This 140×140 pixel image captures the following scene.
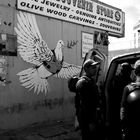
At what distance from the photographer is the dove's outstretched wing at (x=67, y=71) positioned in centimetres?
756

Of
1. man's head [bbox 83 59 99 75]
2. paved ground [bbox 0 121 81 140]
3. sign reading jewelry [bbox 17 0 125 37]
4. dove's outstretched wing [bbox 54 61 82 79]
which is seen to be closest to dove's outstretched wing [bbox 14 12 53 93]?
sign reading jewelry [bbox 17 0 125 37]

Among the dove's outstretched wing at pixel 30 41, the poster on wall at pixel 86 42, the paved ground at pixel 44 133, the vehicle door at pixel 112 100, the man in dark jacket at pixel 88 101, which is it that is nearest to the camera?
the vehicle door at pixel 112 100

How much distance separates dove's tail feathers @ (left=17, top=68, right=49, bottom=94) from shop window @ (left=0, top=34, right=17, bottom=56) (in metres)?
0.62

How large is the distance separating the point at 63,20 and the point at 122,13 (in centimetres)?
365

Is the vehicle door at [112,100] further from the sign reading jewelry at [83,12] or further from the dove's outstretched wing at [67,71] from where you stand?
the dove's outstretched wing at [67,71]

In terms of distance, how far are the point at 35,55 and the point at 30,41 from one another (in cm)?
42

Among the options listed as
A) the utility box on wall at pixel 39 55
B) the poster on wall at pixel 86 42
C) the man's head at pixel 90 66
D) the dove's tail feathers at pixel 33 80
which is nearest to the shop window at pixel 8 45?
the utility box on wall at pixel 39 55

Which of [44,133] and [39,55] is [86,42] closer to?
[39,55]

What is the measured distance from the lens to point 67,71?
25.5 ft

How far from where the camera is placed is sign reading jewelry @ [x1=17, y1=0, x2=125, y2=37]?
693 cm

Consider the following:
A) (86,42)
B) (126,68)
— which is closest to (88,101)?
(126,68)

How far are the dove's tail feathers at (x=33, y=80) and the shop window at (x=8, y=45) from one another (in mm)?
618

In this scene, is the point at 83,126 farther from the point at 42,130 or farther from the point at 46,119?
the point at 46,119

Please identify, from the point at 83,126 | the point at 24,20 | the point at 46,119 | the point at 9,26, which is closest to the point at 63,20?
the point at 24,20
